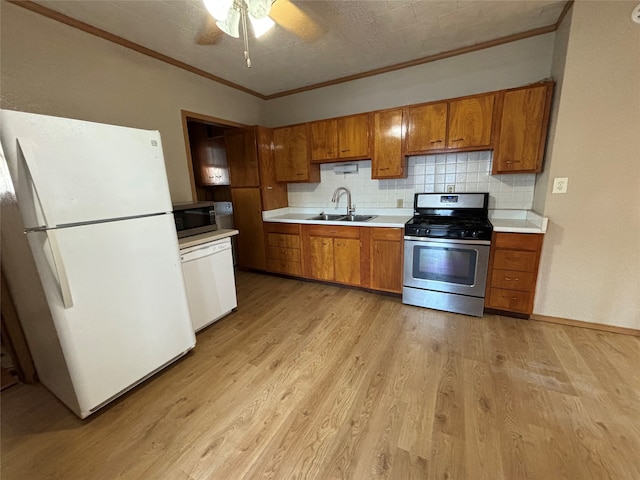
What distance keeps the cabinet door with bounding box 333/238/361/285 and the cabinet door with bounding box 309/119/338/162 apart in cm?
109

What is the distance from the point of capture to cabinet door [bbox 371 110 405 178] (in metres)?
2.85

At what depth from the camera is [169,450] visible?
136cm

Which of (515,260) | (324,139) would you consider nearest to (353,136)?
(324,139)

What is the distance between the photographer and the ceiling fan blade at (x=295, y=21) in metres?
1.91

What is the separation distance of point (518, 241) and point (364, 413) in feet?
6.42

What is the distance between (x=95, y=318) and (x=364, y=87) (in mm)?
3484

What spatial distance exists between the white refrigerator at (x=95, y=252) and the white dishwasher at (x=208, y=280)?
0.30 meters

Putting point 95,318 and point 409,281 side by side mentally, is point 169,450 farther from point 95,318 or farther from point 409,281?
point 409,281

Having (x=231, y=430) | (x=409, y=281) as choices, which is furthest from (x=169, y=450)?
(x=409, y=281)

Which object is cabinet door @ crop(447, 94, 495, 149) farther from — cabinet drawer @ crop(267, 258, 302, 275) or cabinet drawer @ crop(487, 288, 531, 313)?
cabinet drawer @ crop(267, 258, 302, 275)

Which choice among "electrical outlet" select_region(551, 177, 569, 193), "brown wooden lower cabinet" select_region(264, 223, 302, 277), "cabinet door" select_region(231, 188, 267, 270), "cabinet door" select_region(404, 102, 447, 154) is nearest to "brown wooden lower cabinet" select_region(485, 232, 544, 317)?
"electrical outlet" select_region(551, 177, 569, 193)

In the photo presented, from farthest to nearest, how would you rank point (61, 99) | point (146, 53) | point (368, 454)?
point (146, 53), point (61, 99), point (368, 454)

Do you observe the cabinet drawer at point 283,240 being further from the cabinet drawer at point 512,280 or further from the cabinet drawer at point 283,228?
the cabinet drawer at point 512,280

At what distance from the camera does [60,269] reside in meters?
1.31
